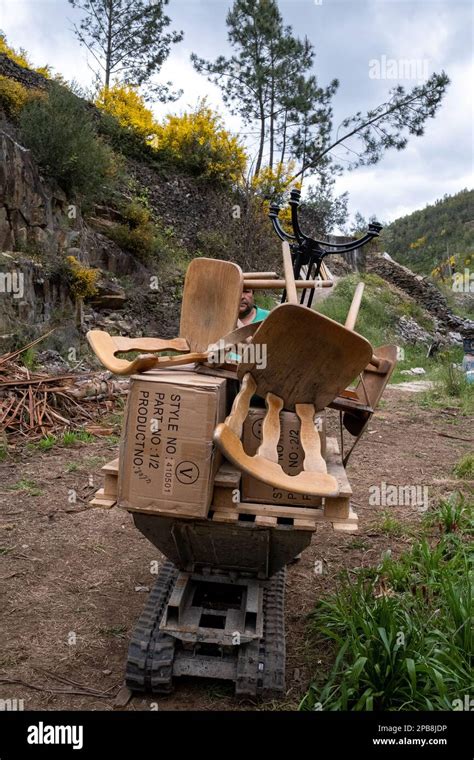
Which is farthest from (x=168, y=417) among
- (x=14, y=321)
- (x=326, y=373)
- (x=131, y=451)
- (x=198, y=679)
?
(x=14, y=321)

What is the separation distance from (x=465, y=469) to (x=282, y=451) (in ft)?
11.3

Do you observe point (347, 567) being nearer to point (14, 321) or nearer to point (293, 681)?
point (293, 681)

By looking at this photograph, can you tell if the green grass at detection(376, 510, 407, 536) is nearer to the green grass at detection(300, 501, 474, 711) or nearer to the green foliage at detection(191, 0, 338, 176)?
the green grass at detection(300, 501, 474, 711)

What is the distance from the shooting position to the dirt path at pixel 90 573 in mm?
2443

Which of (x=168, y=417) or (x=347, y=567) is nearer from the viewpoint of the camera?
(x=168, y=417)

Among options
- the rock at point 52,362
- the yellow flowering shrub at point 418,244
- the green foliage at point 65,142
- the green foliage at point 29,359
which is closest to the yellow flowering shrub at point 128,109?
the green foliage at point 65,142

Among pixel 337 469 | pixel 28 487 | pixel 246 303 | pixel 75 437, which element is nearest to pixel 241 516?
pixel 337 469

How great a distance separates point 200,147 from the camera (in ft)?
52.0

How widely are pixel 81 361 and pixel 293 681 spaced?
6.26 meters

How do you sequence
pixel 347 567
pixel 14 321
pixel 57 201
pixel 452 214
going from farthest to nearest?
pixel 452 214
pixel 57 201
pixel 14 321
pixel 347 567

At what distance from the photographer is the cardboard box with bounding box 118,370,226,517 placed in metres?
2.11

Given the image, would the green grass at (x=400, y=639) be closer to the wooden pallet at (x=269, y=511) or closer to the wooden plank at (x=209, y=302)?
the wooden pallet at (x=269, y=511)

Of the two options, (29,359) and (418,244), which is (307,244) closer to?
(29,359)

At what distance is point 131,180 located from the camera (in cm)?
1417
